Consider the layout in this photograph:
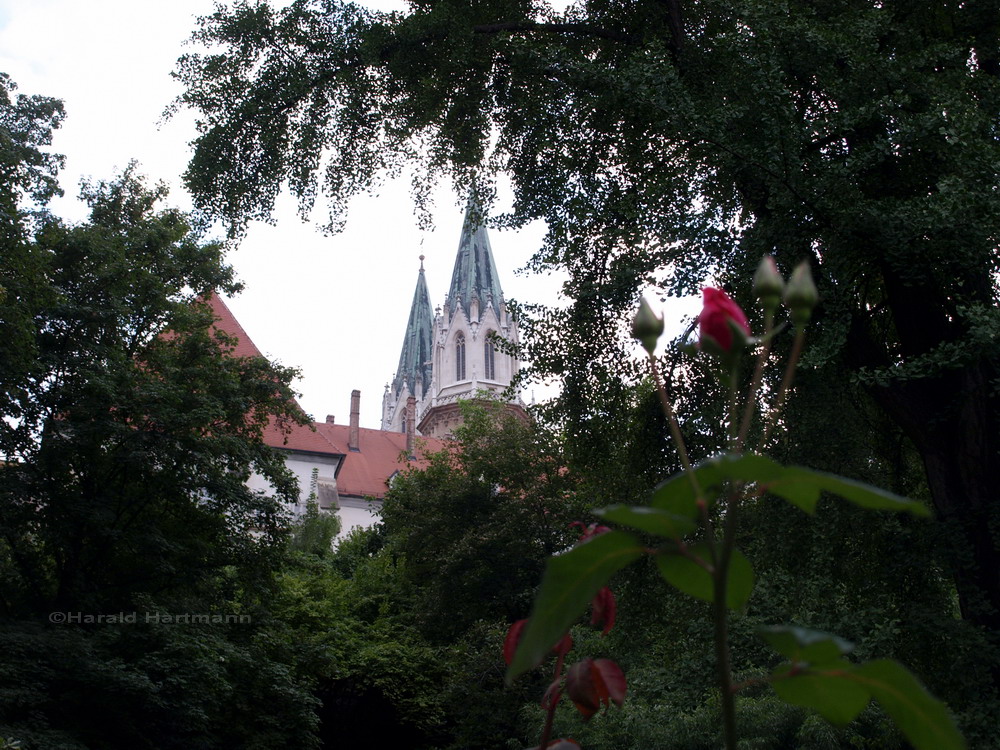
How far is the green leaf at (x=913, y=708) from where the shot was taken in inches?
41.1

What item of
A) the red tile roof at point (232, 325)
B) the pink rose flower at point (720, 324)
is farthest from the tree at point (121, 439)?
the red tile roof at point (232, 325)

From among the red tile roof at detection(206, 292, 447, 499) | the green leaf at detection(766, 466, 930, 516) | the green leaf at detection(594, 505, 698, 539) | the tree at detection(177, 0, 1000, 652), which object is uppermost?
the red tile roof at detection(206, 292, 447, 499)

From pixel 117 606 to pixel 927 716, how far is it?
1496cm

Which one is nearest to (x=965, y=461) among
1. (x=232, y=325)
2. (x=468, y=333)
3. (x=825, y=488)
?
(x=825, y=488)

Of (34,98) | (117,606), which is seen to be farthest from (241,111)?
(117,606)

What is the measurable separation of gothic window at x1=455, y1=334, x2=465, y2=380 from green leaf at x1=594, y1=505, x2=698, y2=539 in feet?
220

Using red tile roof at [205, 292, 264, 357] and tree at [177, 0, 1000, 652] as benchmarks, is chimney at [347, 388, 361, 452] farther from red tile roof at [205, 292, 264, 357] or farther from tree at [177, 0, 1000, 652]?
tree at [177, 0, 1000, 652]

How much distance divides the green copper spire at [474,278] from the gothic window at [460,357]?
6.45ft

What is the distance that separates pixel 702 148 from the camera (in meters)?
8.27

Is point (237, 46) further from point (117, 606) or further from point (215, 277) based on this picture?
point (117, 606)

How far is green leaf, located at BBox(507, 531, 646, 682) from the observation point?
1142mm

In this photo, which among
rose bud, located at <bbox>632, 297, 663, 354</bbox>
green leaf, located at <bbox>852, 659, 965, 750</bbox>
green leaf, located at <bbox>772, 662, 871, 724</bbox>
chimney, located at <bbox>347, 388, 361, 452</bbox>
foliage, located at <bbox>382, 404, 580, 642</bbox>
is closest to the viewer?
green leaf, located at <bbox>852, 659, 965, 750</bbox>

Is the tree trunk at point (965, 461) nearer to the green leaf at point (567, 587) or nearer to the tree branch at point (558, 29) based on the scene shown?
the tree branch at point (558, 29)

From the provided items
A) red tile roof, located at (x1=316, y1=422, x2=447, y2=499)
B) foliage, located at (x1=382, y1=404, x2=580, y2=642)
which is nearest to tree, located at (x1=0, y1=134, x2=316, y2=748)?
foliage, located at (x1=382, y1=404, x2=580, y2=642)
